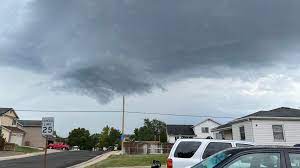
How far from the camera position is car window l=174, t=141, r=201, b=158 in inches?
384

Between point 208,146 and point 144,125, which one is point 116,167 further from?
point 144,125

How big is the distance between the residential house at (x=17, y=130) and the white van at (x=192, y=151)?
156 feet

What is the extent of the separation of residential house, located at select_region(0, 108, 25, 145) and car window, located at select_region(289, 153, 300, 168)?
185 ft

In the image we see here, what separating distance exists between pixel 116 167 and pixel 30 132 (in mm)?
53158

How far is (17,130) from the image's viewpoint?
199ft

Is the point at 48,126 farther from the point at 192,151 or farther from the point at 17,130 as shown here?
the point at 17,130

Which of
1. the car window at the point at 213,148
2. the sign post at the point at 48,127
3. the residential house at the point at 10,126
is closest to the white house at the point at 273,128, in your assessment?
the sign post at the point at 48,127

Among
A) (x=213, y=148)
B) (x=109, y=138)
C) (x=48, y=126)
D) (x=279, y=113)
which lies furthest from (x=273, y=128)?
(x=109, y=138)

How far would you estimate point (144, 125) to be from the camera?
11231 cm

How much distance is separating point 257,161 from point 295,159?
0.56 metres

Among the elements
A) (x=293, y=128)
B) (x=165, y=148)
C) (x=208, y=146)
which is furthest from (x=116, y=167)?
(x=165, y=148)

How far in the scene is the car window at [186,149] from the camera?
32.0 ft

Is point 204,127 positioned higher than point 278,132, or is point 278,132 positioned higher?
point 204,127

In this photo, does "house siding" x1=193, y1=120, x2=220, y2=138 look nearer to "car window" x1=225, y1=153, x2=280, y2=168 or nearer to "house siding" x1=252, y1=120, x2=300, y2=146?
"house siding" x1=252, y1=120, x2=300, y2=146
